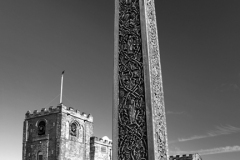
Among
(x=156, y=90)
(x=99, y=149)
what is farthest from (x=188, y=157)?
(x=156, y=90)

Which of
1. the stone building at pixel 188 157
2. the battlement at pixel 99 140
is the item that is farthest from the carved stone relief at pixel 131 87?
the battlement at pixel 99 140

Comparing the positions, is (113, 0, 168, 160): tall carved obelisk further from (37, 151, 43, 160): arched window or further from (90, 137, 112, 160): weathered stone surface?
(90, 137, 112, 160): weathered stone surface

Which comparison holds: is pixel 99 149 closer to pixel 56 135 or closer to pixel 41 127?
pixel 56 135

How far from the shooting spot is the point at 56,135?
40.9m

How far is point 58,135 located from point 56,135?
0.25 meters

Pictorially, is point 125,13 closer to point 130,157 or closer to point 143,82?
point 143,82

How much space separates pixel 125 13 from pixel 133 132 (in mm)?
2014

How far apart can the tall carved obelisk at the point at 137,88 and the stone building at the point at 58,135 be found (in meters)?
35.8

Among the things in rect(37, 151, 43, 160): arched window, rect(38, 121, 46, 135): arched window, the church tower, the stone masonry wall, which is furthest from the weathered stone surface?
rect(37, 151, 43, 160): arched window

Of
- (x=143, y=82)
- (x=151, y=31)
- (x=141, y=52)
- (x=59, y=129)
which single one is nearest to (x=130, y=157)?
(x=143, y=82)

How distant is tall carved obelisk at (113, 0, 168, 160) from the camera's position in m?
5.32

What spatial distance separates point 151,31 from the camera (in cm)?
615

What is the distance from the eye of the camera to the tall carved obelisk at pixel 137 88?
17.5ft

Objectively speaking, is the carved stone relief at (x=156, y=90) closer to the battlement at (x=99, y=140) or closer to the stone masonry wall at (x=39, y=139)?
the stone masonry wall at (x=39, y=139)
